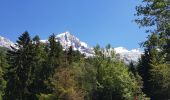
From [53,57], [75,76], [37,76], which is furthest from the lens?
[53,57]

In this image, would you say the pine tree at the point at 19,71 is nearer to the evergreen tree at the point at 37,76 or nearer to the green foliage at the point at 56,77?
the green foliage at the point at 56,77

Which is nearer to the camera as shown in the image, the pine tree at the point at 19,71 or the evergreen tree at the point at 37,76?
the pine tree at the point at 19,71

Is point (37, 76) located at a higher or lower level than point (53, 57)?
lower

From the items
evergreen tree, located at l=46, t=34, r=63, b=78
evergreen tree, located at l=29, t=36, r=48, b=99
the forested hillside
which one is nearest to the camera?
the forested hillside

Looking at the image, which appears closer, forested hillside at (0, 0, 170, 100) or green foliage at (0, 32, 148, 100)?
forested hillside at (0, 0, 170, 100)

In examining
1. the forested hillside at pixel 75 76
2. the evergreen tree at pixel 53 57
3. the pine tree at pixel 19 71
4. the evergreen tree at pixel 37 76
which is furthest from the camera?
the evergreen tree at pixel 53 57

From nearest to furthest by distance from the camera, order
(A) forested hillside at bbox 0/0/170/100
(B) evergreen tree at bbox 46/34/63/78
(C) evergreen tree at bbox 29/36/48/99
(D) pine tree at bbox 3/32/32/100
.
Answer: (A) forested hillside at bbox 0/0/170/100 < (D) pine tree at bbox 3/32/32/100 < (C) evergreen tree at bbox 29/36/48/99 < (B) evergreen tree at bbox 46/34/63/78

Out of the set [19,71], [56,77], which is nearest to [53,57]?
[19,71]

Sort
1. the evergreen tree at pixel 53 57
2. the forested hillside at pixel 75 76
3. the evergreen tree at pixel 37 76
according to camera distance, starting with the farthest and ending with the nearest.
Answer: the evergreen tree at pixel 53 57 → the evergreen tree at pixel 37 76 → the forested hillside at pixel 75 76

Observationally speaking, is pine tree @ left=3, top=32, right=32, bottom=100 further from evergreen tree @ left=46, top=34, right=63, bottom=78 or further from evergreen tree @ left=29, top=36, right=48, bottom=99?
evergreen tree @ left=46, top=34, right=63, bottom=78

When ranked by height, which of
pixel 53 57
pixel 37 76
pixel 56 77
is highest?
pixel 53 57

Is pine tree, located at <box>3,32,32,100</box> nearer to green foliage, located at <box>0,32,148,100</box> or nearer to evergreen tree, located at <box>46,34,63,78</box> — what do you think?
green foliage, located at <box>0,32,148,100</box>

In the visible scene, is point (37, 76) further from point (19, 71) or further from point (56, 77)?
point (56, 77)

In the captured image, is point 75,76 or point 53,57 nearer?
point 75,76
